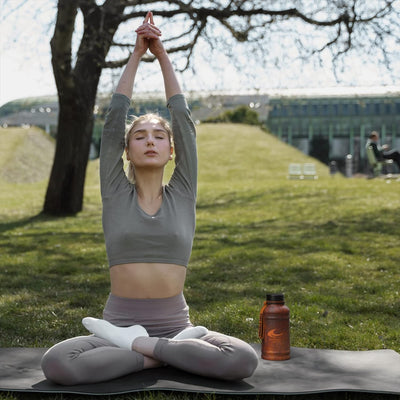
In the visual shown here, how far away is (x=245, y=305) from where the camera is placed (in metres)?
6.58

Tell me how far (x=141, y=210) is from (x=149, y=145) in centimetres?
41

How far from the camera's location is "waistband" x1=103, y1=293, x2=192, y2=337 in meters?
3.96

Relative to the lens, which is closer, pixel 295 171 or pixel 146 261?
pixel 146 261

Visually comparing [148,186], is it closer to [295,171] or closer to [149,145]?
[149,145]

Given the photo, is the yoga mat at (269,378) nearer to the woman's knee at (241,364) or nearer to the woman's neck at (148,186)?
the woman's knee at (241,364)

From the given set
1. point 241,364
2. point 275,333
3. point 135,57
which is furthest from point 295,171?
point 241,364

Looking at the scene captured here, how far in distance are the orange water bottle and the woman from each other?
1.39 ft

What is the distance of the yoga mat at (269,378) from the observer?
142 inches

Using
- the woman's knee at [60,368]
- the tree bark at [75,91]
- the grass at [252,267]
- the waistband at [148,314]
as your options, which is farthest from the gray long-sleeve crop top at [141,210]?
the tree bark at [75,91]

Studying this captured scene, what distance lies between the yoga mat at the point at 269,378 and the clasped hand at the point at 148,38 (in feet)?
6.76

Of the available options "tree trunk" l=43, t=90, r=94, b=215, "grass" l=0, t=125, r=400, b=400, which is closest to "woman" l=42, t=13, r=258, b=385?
"grass" l=0, t=125, r=400, b=400

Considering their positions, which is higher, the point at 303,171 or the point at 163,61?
the point at 163,61

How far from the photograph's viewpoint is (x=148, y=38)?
4.24 m

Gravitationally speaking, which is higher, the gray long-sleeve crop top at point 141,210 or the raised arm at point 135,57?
the raised arm at point 135,57
